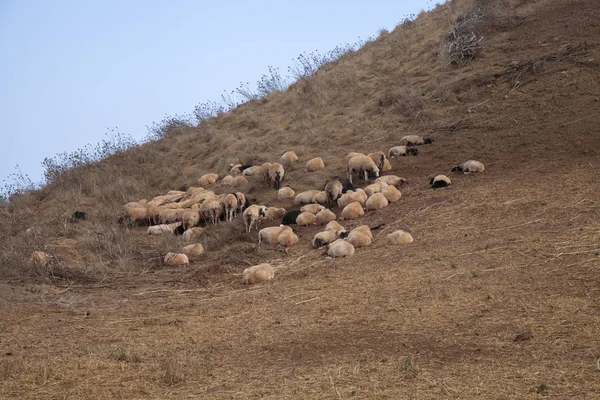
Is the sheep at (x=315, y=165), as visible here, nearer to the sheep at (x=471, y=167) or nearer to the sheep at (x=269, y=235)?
the sheep at (x=471, y=167)

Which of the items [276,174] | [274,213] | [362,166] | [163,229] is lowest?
[274,213]

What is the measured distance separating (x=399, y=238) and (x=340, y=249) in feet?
3.01

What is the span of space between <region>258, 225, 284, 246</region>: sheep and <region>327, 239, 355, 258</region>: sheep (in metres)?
1.66

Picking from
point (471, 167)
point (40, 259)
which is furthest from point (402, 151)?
point (40, 259)

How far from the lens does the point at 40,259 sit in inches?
437

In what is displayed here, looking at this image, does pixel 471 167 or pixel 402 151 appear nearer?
pixel 471 167

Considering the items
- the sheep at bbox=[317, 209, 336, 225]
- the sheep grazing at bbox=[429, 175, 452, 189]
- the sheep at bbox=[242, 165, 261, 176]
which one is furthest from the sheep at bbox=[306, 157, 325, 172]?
the sheep grazing at bbox=[429, 175, 452, 189]

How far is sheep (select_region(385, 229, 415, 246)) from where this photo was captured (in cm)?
1077

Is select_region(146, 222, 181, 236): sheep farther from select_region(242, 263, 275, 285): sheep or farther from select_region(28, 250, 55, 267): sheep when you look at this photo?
select_region(242, 263, 275, 285): sheep

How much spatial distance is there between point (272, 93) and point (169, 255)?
515 inches

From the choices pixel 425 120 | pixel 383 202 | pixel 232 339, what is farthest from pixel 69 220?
pixel 232 339

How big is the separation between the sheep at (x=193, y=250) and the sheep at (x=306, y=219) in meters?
1.95

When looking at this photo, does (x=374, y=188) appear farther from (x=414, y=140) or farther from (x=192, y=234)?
(x=192, y=234)

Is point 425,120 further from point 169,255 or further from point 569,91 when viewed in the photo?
point 169,255
